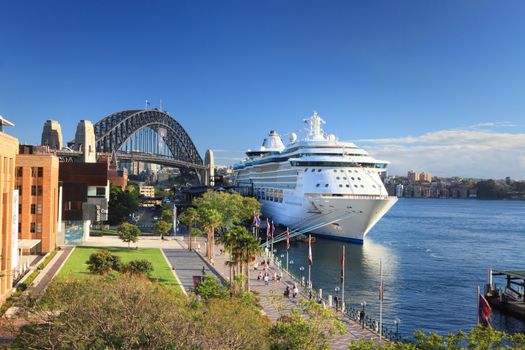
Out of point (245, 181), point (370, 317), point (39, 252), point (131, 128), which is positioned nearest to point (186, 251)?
point (39, 252)

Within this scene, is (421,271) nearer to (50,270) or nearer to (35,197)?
(50,270)

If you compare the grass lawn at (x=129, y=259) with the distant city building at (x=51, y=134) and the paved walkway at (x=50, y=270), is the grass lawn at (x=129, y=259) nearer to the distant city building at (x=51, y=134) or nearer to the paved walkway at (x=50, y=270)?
the paved walkway at (x=50, y=270)

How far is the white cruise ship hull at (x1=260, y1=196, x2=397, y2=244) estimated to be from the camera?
72.1 metres

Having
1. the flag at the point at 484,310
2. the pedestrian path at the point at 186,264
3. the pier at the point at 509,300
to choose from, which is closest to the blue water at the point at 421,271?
the pier at the point at 509,300

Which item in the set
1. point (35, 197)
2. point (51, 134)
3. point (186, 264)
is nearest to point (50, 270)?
point (35, 197)

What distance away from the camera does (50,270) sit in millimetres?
45688

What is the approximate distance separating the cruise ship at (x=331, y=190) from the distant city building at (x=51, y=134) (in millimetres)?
86711

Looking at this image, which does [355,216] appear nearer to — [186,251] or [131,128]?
[186,251]

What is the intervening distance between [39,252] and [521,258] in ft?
193

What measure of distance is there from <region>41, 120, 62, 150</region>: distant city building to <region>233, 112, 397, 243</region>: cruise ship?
86711mm

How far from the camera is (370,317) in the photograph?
124 feet

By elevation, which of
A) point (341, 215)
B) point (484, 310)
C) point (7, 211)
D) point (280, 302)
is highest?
point (7, 211)

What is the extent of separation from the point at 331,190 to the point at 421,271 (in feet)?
67.4

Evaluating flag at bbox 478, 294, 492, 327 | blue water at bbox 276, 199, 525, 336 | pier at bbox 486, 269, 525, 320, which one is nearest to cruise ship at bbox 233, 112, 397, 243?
blue water at bbox 276, 199, 525, 336
